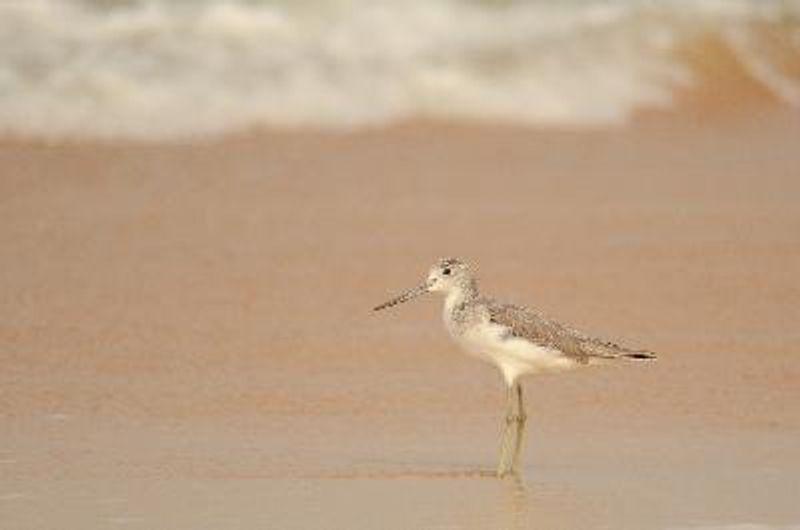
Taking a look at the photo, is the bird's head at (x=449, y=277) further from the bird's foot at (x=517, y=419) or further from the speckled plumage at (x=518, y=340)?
the bird's foot at (x=517, y=419)

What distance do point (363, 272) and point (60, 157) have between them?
2332mm

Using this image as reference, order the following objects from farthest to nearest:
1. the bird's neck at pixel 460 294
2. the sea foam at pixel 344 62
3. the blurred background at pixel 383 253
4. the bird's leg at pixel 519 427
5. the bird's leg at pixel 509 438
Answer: the sea foam at pixel 344 62
the bird's neck at pixel 460 294
the bird's leg at pixel 519 427
the bird's leg at pixel 509 438
the blurred background at pixel 383 253

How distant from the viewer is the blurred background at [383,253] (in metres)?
8.59

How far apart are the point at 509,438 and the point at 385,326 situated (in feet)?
6.70

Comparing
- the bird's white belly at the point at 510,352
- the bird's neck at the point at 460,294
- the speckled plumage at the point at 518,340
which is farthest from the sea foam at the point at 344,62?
the bird's white belly at the point at 510,352

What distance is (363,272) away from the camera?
1205cm

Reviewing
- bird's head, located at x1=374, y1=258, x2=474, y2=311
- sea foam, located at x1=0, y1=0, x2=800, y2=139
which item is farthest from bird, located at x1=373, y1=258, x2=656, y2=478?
sea foam, located at x1=0, y1=0, x2=800, y2=139

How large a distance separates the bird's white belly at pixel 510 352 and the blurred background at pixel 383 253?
0.89 ft

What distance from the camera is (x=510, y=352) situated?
31.5ft

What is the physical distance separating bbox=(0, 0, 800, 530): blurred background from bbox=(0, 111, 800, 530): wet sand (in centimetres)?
2

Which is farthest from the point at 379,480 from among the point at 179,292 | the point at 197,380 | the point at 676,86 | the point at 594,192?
the point at 676,86

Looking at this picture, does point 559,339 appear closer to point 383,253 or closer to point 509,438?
point 509,438

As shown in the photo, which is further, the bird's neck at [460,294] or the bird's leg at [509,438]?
the bird's neck at [460,294]

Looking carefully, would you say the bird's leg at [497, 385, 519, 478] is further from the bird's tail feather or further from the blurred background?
the bird's tail feather
